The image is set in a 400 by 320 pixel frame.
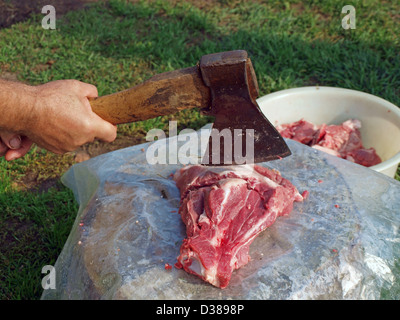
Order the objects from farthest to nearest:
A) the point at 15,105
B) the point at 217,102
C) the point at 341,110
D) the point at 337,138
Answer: the point at 341,110, the point at 337,138, the point at 15,105, the point at 217,102

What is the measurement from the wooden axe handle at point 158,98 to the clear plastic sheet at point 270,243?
0.60 m

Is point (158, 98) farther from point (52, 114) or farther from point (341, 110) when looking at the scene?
point (341, 110)

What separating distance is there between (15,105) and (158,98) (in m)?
0.77

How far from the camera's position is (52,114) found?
8.20 ft

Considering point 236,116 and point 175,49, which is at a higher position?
point 236,116

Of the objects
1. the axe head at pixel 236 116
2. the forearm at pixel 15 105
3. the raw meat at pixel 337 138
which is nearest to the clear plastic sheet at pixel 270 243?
the axe head at pixel 236 116

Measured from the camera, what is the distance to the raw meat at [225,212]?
7.55 ft

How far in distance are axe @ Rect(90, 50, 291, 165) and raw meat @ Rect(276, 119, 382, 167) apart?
1.60 meters

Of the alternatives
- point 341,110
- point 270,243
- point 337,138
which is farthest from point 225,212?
point 341,110

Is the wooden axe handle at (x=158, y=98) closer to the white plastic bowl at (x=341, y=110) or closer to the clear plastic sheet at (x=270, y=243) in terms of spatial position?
the clear plastic sheet at (x=270, y=243)

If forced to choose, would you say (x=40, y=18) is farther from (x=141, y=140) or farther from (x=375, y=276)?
(x=375, y=276)

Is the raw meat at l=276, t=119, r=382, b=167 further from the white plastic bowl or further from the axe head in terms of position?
the axe head

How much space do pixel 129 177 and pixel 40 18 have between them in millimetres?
4143
